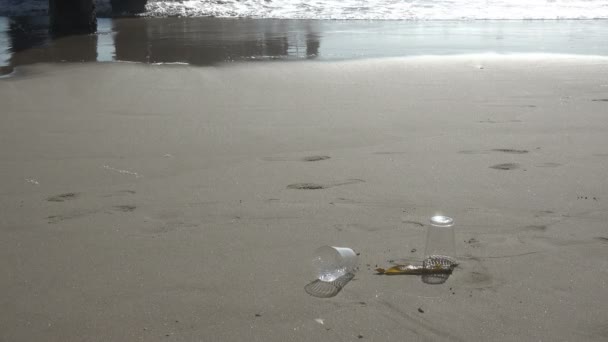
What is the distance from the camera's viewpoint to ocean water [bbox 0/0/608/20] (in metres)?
13.3

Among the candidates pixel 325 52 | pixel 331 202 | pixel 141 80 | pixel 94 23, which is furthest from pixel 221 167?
pixel 94 23

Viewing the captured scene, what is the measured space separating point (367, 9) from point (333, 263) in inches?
448

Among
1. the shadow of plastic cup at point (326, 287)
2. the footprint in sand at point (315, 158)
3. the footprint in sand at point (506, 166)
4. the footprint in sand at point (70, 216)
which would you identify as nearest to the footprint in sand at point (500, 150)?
the footprint in sand at point (506, 166)

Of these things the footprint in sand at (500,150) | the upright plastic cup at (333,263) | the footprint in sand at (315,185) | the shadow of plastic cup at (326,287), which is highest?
the footprint in sand at (500,150)

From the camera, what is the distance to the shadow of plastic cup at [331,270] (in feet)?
9.31

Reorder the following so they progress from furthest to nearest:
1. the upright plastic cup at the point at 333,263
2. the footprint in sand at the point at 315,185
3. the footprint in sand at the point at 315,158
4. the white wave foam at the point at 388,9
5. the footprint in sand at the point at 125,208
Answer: the white wave foam at the point at 388,9, the footprint in sand at the point at 315,158, the footprint in sand at the point at 315,185, the footprint in sand at the point at 125,208, the upright plastic cup at the point at 333,263

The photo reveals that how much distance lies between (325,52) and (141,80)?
2.58 m

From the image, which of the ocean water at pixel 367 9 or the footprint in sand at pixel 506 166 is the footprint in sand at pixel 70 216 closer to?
the footprint in sand at pixel 506 166

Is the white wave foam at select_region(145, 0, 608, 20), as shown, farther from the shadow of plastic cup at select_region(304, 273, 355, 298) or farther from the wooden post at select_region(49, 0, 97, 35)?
the shadow of plastic cup at select_region(304, 273, 355, 298)

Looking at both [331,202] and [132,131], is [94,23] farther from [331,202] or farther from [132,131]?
[331,202]

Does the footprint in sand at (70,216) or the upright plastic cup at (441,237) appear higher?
the upright plastic cup at (441,237)

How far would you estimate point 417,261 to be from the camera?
306 cm

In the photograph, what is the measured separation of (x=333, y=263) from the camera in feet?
9.78

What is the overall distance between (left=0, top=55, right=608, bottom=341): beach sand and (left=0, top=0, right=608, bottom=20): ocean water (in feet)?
23.5
